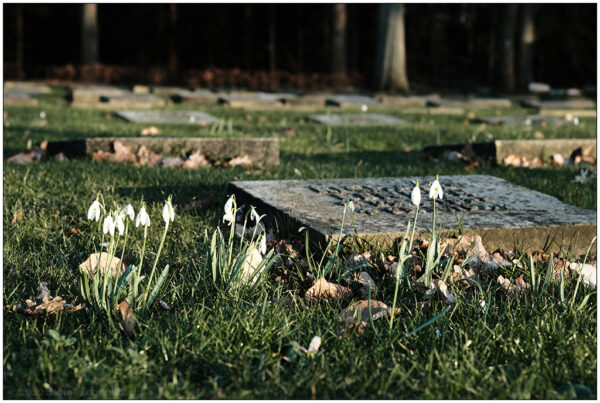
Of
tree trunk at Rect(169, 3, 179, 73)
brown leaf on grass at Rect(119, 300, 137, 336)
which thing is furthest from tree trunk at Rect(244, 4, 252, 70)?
brown leaf on grass at Rect(119, 300, 137, 336)

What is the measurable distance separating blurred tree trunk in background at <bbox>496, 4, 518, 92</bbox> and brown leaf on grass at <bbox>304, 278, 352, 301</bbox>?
14.6 metres

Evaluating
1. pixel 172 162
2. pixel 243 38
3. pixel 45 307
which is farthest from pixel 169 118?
pixel 243 38

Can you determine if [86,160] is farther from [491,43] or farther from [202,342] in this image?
[491,43]

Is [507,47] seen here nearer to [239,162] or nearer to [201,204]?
[239,162]

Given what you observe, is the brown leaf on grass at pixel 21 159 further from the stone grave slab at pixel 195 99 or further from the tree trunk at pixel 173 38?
the tree trunk at pixel 173 38

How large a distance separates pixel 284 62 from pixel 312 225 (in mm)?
17537

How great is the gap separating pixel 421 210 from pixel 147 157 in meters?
2.44

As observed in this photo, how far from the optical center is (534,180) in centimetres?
494

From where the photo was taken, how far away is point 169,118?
27.0ft

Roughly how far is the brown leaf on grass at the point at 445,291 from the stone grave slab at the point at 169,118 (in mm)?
5580

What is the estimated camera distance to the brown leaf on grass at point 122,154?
518 centimetres

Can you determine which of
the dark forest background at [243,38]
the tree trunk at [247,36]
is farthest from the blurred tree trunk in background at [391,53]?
the tree trunk at [247,36]

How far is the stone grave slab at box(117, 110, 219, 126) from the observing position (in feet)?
26.3

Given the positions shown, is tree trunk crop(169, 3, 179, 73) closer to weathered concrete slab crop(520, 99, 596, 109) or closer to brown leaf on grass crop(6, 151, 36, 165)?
weathered concrete slab crop(520, 99, 596, 109)
